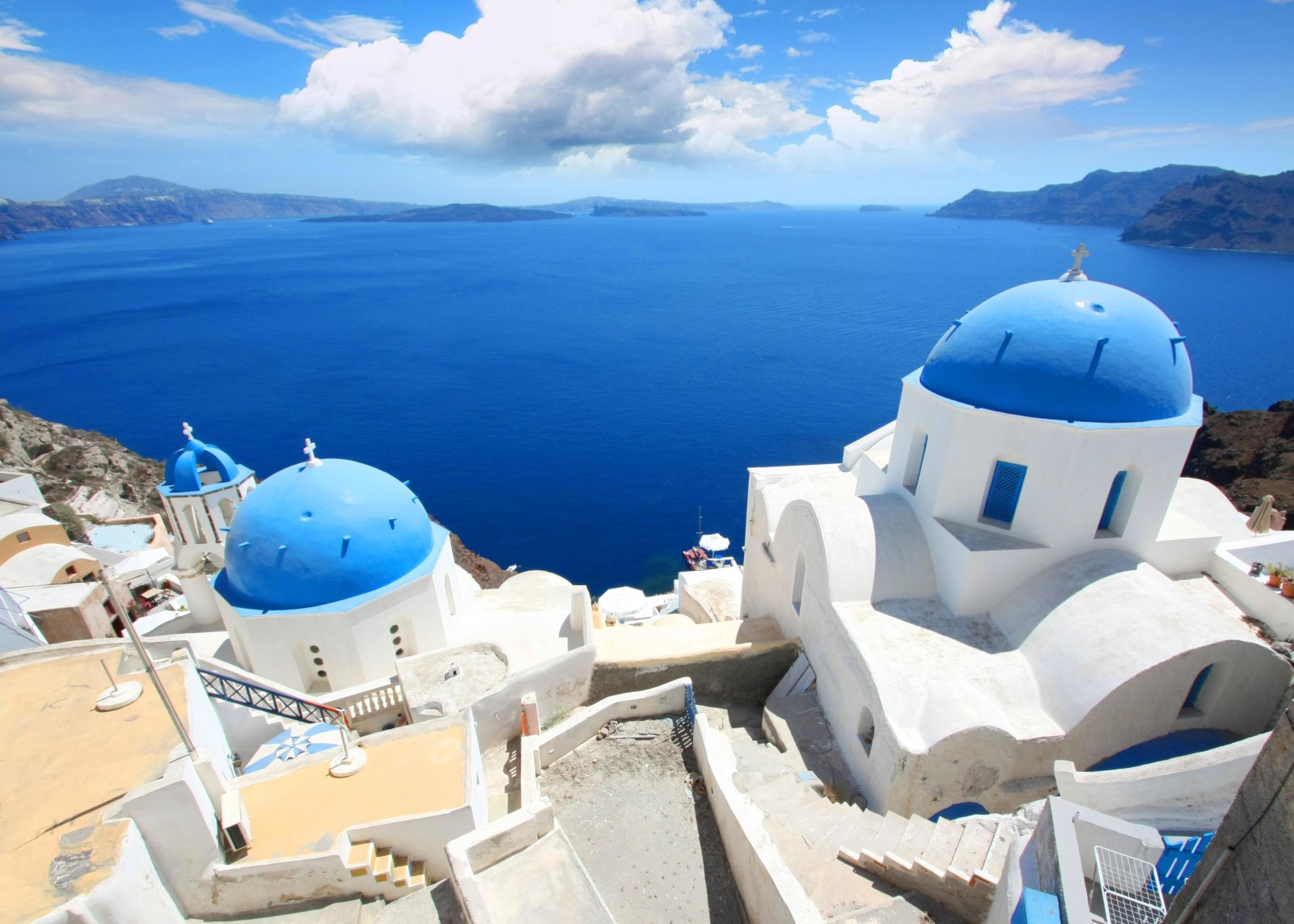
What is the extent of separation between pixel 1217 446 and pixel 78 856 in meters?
60.5

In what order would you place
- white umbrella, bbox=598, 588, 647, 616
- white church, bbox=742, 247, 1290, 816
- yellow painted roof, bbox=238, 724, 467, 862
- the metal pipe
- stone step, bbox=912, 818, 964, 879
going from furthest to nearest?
white umbrella, bbox=598, 588, 647, 616, white church, bbox=742, 247, 1290, 816, yellow painted roof, bbox=238, 724, 467, 862, stone step, bbox=912, 818, 964, 879, the metal pipe

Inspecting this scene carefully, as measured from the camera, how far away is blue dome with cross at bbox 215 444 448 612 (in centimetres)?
1466

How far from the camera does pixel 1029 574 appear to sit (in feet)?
44.1

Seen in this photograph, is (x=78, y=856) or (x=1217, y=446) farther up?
(x=78, y=856)

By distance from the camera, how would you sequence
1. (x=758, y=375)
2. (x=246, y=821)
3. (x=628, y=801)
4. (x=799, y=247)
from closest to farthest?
(x=246, y=821)
(x=628, y=801)
(x=758, y=375)
(x=799, y=247)

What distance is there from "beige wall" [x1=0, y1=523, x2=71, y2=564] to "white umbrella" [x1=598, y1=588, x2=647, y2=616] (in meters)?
21.7

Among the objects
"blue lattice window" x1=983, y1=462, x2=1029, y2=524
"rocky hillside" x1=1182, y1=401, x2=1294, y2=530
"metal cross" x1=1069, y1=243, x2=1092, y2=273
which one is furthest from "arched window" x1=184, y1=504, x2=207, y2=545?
"rocky hillside" x1=1182, y1=401, x2=1294, y2=530

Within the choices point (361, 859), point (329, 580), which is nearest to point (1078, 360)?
point (361, 859)

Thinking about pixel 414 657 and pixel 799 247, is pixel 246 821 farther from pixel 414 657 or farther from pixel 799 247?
pixel 799 247

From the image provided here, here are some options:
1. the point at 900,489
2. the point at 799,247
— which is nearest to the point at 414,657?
the point at 900,489

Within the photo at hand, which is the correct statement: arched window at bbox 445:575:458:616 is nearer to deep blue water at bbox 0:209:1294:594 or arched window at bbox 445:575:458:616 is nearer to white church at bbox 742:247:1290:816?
white church at bbox 742:247:1290:816

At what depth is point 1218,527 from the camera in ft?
49.0

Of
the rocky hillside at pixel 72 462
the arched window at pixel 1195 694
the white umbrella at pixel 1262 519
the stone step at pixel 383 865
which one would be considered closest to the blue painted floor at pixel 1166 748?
the arched window at pixel 1195 694

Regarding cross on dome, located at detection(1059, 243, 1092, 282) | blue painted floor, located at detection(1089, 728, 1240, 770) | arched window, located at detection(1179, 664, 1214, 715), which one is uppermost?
cross on dome, located at detection(1059, 243, 1092, 282)
